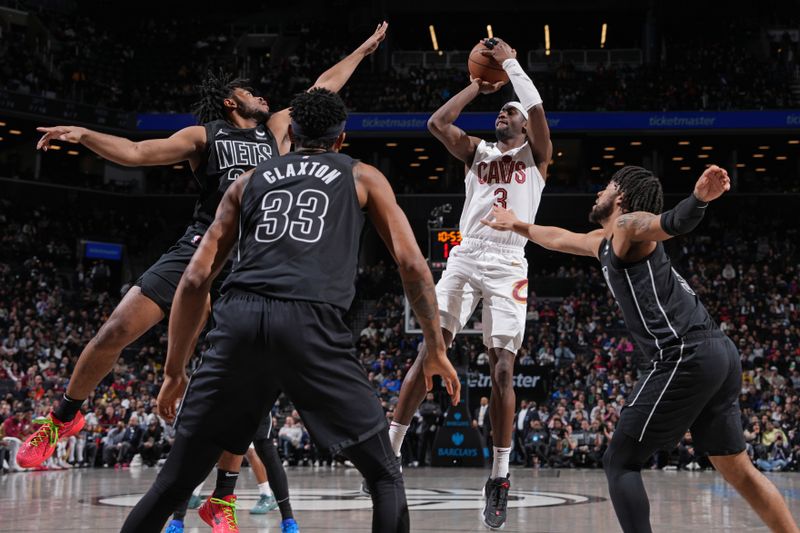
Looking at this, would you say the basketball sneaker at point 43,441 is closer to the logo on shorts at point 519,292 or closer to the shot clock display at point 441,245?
the logo on shorts at point 519,292

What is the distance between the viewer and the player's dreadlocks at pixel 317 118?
13.2ft

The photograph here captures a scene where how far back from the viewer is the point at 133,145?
5.51 meters

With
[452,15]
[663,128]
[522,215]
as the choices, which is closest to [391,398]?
[522,215]

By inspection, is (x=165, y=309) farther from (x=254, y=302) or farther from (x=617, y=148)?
(x=617, y=148)

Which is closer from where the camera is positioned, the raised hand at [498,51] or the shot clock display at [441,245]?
the raised hand at [498,51]

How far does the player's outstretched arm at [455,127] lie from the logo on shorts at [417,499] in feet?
11.2

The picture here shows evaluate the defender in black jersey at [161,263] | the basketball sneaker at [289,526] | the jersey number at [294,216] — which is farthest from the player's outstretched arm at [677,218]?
the basketball sneaker at [289,526]

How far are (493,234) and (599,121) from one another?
84.1 ft

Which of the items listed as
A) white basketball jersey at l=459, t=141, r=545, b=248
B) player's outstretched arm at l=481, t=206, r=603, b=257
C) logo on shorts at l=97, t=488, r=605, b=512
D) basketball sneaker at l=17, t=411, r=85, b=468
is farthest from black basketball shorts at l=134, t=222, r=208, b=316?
logo on shorts at l=97, t=488, r=605, b=512

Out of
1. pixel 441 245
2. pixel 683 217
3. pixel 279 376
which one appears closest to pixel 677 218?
pixel 683 217

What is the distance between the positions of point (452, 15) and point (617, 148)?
8.24 meters

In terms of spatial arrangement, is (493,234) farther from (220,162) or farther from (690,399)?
(690,399)

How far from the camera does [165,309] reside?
5.87 m

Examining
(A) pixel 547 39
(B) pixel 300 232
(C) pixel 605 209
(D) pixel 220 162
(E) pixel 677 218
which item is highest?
(A) pixel 547 39
